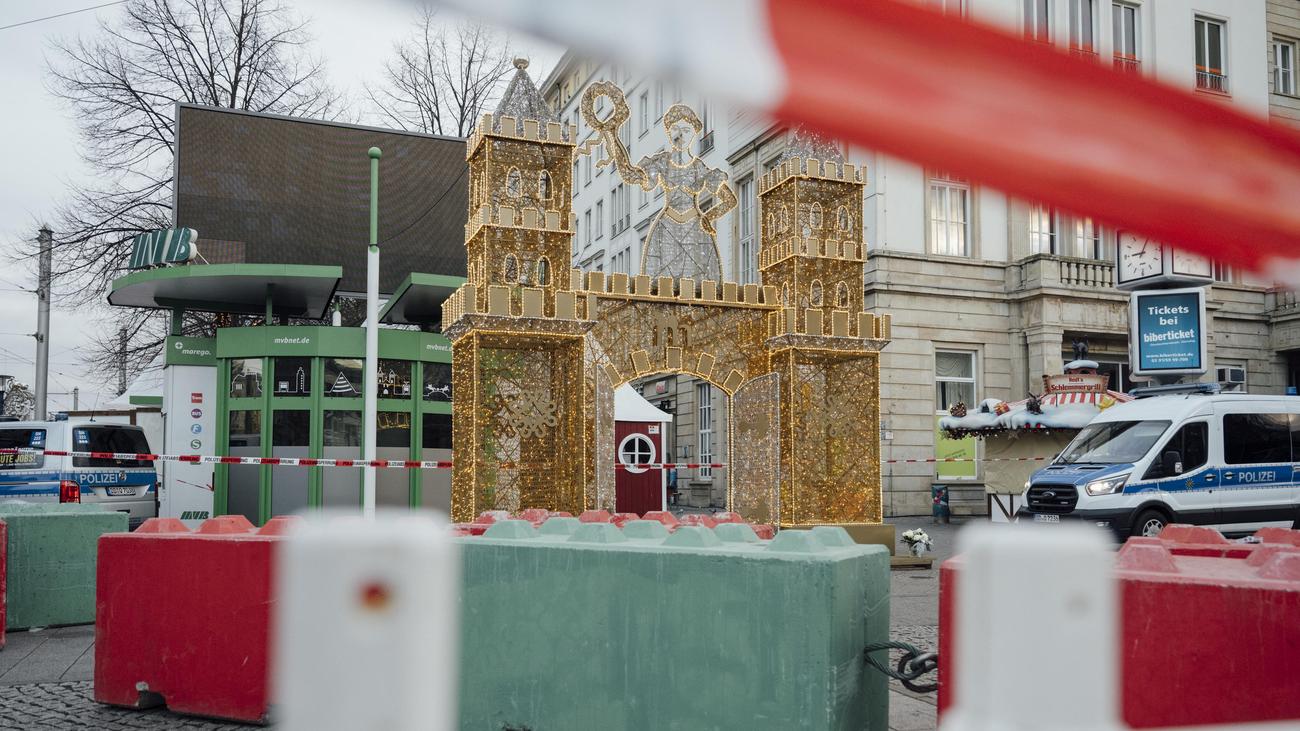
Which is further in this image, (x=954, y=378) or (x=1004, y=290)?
(x=1004, y=290)

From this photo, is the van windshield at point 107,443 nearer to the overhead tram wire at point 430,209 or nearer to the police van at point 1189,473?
the overhead tram wire at point 430,209

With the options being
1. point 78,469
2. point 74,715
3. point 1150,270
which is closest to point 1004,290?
point 1150,270

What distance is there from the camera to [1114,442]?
51.6 ft

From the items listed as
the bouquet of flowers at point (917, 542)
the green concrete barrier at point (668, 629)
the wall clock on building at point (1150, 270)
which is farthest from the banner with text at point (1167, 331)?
the green concrete barrier at point (668, 629)

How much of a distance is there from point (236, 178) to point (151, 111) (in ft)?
18.8

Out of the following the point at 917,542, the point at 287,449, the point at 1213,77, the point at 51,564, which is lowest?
the point at 917,542

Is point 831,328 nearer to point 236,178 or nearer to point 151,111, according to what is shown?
point 236,178

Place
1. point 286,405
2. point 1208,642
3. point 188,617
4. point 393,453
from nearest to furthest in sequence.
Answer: point 1208,642
point 188,617
point 286,405
point 393,453

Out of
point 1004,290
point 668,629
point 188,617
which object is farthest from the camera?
point 1004,290

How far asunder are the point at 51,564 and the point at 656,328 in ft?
20.6

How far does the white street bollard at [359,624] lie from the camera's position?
0.67 m

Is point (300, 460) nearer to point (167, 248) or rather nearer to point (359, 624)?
point (167, 248)

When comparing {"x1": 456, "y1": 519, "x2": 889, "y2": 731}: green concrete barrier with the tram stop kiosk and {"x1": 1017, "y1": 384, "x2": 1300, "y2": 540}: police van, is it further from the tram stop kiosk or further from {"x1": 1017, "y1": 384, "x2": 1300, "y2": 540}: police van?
the tram stop kiosk

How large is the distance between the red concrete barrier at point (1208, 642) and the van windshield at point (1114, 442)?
1291cm
